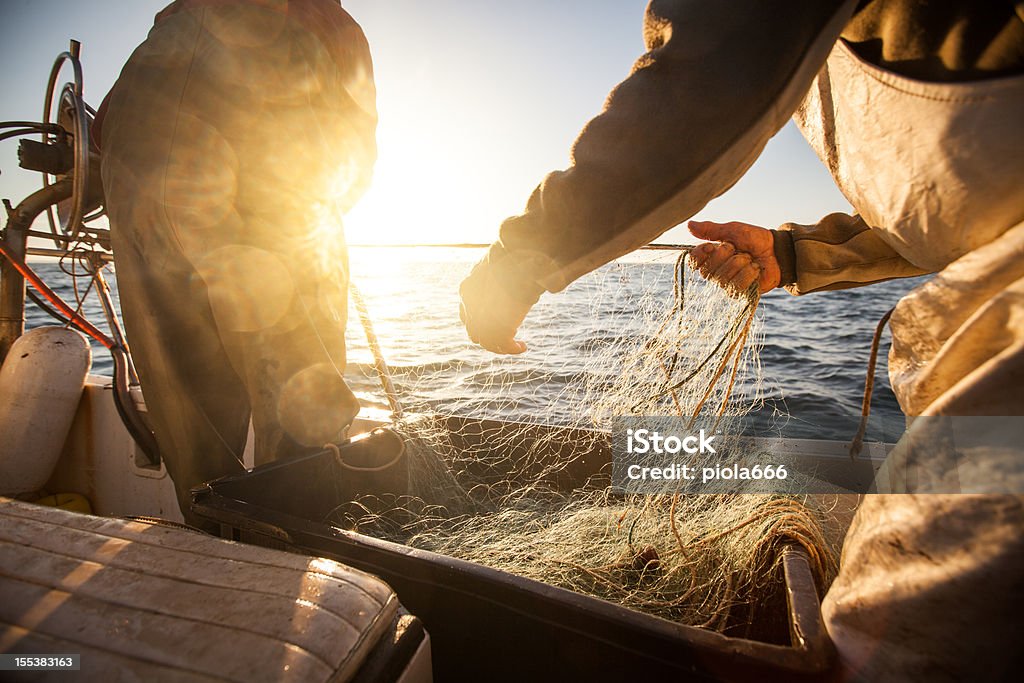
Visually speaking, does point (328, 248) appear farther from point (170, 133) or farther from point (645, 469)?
point (645, 469)

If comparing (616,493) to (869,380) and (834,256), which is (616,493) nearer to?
(869,380)

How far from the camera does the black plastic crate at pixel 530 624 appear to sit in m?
0.98

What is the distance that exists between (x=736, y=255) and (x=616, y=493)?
1328mm

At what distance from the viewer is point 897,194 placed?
101 cm

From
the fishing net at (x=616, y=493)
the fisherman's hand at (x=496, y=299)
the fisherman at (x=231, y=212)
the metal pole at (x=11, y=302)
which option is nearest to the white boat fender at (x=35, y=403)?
the metal pole at (x=11, y=302)

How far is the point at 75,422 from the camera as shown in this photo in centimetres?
357

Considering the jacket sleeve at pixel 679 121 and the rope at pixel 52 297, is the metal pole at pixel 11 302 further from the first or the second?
the jacket sleeve at pixel 679 121

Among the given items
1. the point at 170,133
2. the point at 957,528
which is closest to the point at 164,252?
the point at 170,133

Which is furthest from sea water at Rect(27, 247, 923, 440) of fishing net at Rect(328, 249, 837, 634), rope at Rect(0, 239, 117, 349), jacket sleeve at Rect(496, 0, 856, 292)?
rope at Rect(0, 239, 117, 349)

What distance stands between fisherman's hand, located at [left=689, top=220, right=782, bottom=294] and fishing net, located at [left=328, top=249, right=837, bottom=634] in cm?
8

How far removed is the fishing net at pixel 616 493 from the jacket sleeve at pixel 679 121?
2.83ft

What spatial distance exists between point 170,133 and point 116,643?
1983 mm
